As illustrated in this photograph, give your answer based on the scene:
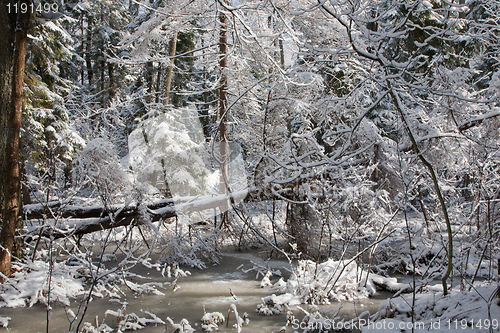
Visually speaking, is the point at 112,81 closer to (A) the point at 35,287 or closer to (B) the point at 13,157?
(B) the point at 13,157

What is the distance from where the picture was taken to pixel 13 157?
17.9 feet

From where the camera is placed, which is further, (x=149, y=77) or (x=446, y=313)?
(x=149, y=77)

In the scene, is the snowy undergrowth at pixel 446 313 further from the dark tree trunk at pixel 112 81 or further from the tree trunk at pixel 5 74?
the dark tree trunk at pixel 112 81

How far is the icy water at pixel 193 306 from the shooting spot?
15.3 feet

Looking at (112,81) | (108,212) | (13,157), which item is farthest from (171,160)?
(112,81)

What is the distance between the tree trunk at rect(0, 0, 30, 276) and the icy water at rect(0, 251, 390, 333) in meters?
1.02

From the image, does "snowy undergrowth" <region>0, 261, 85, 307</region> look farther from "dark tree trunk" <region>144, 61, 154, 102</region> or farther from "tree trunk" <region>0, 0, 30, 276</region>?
"dark tree trunk" <region>144, 61, 154, 102</region>

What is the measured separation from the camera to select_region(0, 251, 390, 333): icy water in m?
4.68

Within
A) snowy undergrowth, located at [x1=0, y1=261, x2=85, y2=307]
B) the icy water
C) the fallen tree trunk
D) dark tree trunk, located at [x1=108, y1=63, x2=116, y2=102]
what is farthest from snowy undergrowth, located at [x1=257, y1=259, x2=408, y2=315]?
dark tree trunk, located at [x1=108, y1=63, x2=116, y2=102]

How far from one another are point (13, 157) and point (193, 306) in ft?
12.8

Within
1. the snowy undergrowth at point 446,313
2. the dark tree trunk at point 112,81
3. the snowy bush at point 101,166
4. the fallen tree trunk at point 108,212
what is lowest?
the snowy undergrowth at point 446,313

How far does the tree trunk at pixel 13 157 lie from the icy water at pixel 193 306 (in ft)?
3.35

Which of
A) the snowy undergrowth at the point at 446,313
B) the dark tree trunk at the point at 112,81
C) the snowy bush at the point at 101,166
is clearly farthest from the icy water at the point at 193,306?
the dark tree trunk at the point at 112,81

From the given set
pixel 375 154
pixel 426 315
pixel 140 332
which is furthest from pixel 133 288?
pixel 375 154
